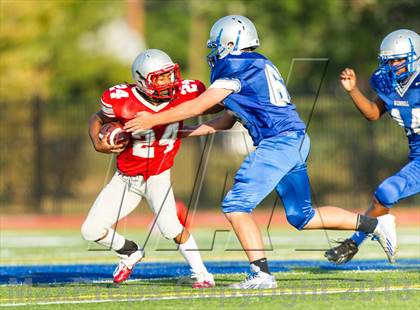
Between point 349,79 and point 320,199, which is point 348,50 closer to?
point 320,199

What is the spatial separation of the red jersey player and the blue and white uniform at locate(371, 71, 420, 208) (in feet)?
4.92

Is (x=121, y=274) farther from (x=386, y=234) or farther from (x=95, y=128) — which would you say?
(x=386, y=234)

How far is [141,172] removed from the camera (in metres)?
7.21

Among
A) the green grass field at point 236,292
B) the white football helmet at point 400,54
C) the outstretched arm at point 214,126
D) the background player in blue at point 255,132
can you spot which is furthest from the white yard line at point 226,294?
the white football helmet at point 400,54

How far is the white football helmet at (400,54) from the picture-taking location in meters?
7.54

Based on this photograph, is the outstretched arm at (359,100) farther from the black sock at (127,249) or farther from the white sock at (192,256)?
the black sock at (127,249)

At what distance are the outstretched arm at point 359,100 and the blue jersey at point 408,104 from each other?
79 millimetres

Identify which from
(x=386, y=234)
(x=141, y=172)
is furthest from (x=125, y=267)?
(x=386, y=234)

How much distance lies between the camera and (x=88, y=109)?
19031mm

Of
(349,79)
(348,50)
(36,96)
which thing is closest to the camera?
(349,79)

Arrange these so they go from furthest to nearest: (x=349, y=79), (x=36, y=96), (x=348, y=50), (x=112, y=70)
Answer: (x=112, y=70) < (x=348, y=50) < (x=36, y=96) < (x=349, y=79)

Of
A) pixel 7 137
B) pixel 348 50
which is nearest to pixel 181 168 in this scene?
pixel 7 137

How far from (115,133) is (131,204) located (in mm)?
568

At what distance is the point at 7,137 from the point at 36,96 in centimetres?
107
